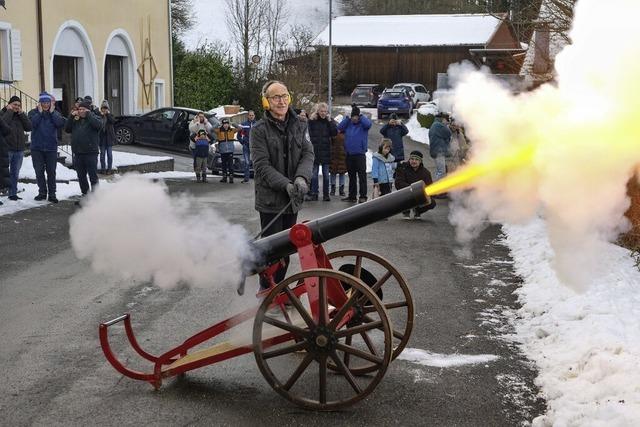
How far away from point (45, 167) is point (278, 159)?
364 inches

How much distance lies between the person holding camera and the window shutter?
15393mm

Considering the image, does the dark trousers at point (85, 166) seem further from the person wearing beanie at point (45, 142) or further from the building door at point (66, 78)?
the building door at point (66, 78)

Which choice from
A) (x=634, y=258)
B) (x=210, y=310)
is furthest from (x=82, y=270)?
(x=634, y=258)

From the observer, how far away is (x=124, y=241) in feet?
19.6

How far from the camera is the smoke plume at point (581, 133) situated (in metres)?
5.62

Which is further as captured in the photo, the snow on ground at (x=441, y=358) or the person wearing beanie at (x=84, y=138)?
the person wearing beanie at (x=84, y=138)

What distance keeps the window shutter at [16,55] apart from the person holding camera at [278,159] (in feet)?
50.5

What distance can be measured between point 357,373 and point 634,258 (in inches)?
177

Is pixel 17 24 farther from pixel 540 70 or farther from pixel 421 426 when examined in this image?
pixel 421 426

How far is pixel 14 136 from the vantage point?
14.1 m

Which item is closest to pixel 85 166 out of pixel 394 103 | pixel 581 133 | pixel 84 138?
pixel 84 138

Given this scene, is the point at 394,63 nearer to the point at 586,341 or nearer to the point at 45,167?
the point at 45,167

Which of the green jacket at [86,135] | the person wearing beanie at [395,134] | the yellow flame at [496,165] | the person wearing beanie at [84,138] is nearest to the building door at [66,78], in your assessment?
the person wearing beanie at [84,138]

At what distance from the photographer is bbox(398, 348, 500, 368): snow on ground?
6.01 meters
